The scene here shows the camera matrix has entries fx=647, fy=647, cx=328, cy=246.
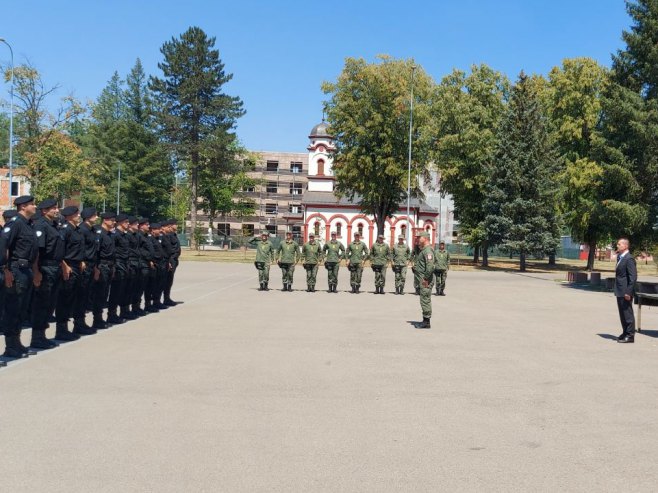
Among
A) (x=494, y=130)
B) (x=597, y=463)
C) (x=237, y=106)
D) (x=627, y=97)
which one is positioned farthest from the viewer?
(x=237, y=106)

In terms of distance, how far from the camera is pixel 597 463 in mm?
5184

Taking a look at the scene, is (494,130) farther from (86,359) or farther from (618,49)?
(86,359)

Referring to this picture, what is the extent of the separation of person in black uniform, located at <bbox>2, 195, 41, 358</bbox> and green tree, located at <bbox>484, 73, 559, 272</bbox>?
41656mm

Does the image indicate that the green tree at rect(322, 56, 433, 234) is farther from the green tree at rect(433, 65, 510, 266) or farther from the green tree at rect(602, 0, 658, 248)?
the green tree at rect(602, 0, 658, 248)

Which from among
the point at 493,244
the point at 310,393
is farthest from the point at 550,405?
the point at 493,244

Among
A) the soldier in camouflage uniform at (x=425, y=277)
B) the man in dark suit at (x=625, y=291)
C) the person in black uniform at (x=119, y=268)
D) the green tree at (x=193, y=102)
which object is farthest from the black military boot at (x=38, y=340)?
the green tree at (x=193, y=102)

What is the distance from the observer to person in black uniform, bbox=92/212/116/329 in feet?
39.5

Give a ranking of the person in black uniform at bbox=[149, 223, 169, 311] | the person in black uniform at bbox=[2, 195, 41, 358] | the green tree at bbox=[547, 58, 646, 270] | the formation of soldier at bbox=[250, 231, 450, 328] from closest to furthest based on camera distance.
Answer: the person in black uniform at bbox=[2, 195, 41, 358] → the person in black uniform at bbox=[149, 223, 169, 311] → the formation of soldier at bbox=[250, 231, 450, 328] → the green tree at bbox=[547, 58, 646, 270]

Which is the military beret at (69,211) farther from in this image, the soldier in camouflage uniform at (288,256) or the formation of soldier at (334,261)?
the soldier in camouflage uniform at (288,256)

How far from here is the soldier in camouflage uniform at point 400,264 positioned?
907 inches

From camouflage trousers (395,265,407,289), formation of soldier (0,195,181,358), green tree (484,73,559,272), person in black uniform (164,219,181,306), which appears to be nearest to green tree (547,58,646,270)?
green tree (484,73,559,272)

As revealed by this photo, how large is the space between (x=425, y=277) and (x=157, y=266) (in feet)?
20.7

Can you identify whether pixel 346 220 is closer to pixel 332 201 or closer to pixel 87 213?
pixel 332 201

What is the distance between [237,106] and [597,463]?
6290cm
